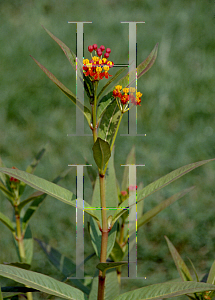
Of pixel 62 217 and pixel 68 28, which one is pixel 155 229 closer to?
pixel 62 217

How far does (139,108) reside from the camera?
6.57 feet

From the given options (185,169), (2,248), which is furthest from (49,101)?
(185,169)

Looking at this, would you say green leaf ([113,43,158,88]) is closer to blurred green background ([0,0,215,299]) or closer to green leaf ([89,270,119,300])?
green leaf ([89,270,119,300])

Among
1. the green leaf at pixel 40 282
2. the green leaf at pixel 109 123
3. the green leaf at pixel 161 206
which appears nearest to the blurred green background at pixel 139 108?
the green leaf at pixel 161 206

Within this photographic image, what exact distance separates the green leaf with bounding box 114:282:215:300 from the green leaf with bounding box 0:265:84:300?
0.09m

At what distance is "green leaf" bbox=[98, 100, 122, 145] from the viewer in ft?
1.96

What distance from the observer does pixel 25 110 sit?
2.02m

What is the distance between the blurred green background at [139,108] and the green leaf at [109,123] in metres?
1.14

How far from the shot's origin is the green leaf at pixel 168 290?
531 mm

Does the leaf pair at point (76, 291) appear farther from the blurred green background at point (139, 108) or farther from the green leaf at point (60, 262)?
the blurred green background at point (139, 108)

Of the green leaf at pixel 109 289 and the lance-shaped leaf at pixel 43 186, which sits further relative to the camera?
the green leaf at pixel 109 289

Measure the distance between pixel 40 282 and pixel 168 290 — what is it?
21cm

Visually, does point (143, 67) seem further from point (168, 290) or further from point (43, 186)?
point (168, 290)

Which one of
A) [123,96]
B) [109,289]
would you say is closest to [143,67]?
[123,96]
